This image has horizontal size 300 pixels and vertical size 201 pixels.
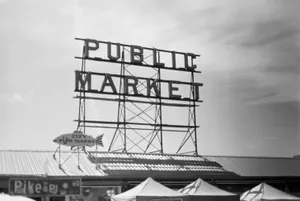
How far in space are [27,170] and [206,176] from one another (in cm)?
1190

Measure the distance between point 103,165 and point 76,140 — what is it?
94.1 inches

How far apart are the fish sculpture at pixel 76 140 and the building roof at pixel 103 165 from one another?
101 centimetres

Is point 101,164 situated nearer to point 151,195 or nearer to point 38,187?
point 151,195

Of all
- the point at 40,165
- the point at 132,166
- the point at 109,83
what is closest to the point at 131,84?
the point at 109,83

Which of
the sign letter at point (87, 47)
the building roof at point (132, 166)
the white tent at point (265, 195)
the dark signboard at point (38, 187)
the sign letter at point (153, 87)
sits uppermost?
the sign letter at point (87, 47)

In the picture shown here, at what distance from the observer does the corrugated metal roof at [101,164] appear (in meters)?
28.5

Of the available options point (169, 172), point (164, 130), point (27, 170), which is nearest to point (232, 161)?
point (164, 130)

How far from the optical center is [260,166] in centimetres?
3856

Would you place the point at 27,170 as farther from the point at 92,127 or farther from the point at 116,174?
the point at 92,127

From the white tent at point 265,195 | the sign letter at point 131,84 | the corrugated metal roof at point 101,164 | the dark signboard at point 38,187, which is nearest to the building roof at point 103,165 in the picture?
the corrugated metal roof at point 101,164

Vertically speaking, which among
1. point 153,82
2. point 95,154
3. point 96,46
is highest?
point 96,46

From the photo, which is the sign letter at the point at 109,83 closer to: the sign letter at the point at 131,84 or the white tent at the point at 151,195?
the sign letter at the point at 131,84

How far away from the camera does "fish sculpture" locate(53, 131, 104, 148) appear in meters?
30.8

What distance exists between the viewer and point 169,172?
32000 mm
